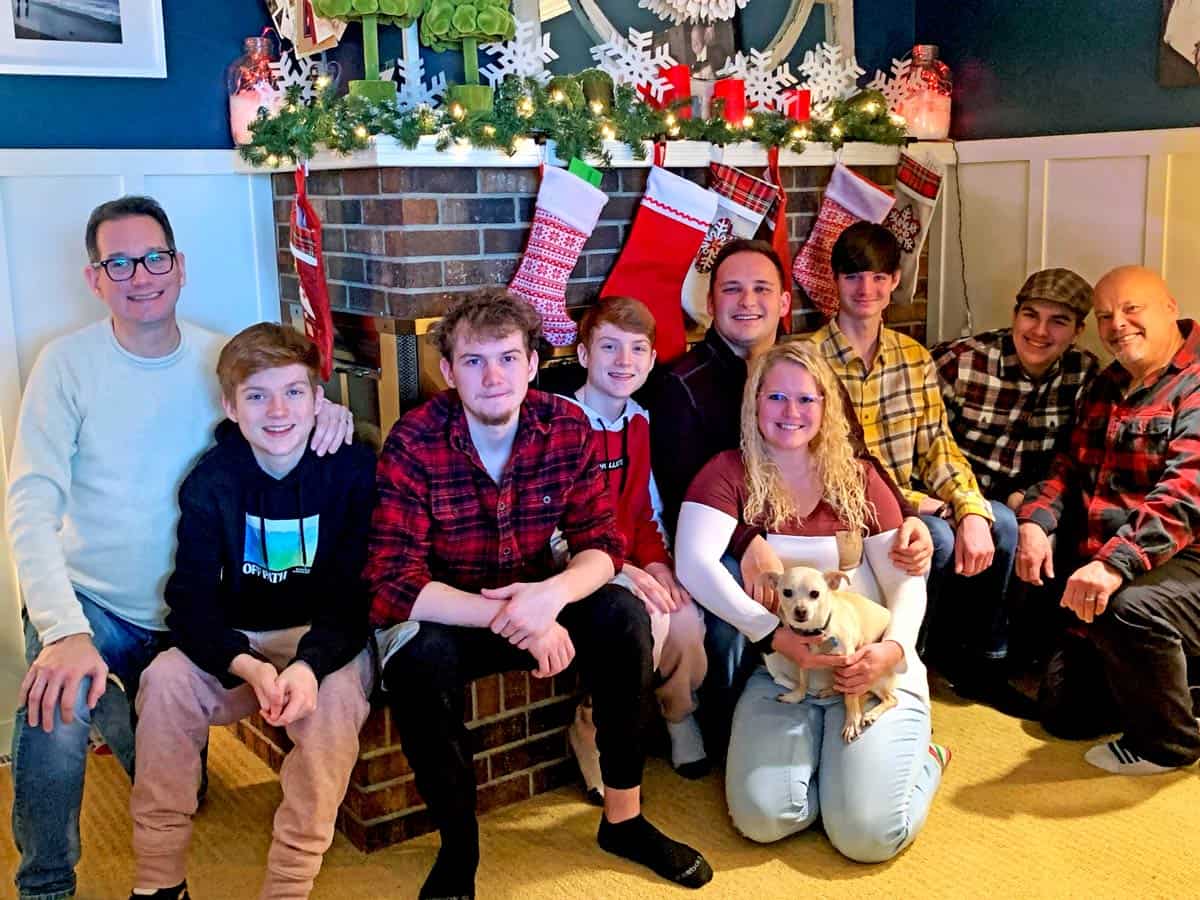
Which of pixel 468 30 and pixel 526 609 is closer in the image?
pixel 526 609

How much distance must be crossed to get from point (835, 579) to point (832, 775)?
37 centimetres

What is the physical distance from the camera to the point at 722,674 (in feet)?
8.23

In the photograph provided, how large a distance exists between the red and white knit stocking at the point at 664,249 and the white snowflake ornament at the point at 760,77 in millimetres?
490

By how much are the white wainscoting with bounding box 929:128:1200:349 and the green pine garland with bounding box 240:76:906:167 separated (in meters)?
0.76

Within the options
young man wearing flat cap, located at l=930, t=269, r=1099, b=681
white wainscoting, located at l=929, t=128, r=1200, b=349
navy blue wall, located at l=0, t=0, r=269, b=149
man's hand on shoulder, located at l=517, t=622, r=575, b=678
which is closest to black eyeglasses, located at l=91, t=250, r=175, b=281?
navy blue wall, located at l=0, t=0, r=269, b=149

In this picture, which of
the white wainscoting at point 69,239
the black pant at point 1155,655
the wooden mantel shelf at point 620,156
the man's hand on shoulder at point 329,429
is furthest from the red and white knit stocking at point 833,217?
the man's hand on shoulder at point 329,429

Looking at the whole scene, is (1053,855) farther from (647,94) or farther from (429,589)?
(647,94)

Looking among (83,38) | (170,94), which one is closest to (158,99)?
(170,94)

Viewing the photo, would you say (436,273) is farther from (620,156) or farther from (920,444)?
(920,444)

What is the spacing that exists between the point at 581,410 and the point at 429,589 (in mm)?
532

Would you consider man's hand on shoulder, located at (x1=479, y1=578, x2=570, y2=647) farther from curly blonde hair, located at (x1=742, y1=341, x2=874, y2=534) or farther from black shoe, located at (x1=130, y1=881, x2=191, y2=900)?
black shoe, located at (x1=130, y1=881, x2=191, y2=900)

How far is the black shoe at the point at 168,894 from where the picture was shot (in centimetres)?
195

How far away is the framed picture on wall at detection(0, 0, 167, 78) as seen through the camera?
2.60 metres

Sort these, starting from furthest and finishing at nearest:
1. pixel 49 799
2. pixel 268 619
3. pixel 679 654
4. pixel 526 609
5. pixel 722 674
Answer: pixel 722 674, pixel 679 654, pixel 268 619, pixel 526 609, pixel 49 799
